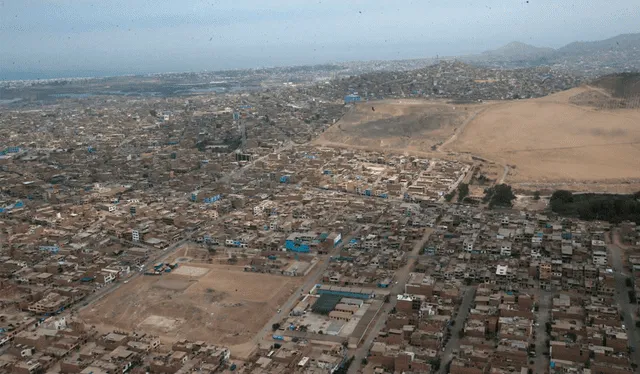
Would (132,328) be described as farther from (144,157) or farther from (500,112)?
(500,112)

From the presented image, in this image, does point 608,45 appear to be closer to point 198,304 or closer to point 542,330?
point 542,330

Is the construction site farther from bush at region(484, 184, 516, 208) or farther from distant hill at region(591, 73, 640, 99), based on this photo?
distant hill at region(591, 73, 640, 99)

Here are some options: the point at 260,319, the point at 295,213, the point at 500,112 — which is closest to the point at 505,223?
the point at 295,213

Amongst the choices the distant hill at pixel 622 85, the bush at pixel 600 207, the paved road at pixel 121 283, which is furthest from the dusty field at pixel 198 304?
the distant hill at pixel 622 85

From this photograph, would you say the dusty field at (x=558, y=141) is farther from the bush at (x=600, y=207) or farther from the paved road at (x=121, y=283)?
the paved road at (x=121, y=283)

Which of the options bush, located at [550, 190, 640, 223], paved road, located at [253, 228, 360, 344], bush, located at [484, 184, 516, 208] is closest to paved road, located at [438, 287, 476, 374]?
paved road, located at [253, 228, 360, 344]

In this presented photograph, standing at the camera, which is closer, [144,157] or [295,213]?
[295,213]

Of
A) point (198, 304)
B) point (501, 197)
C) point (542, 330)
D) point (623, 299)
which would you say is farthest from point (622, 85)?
point (198, 304)
